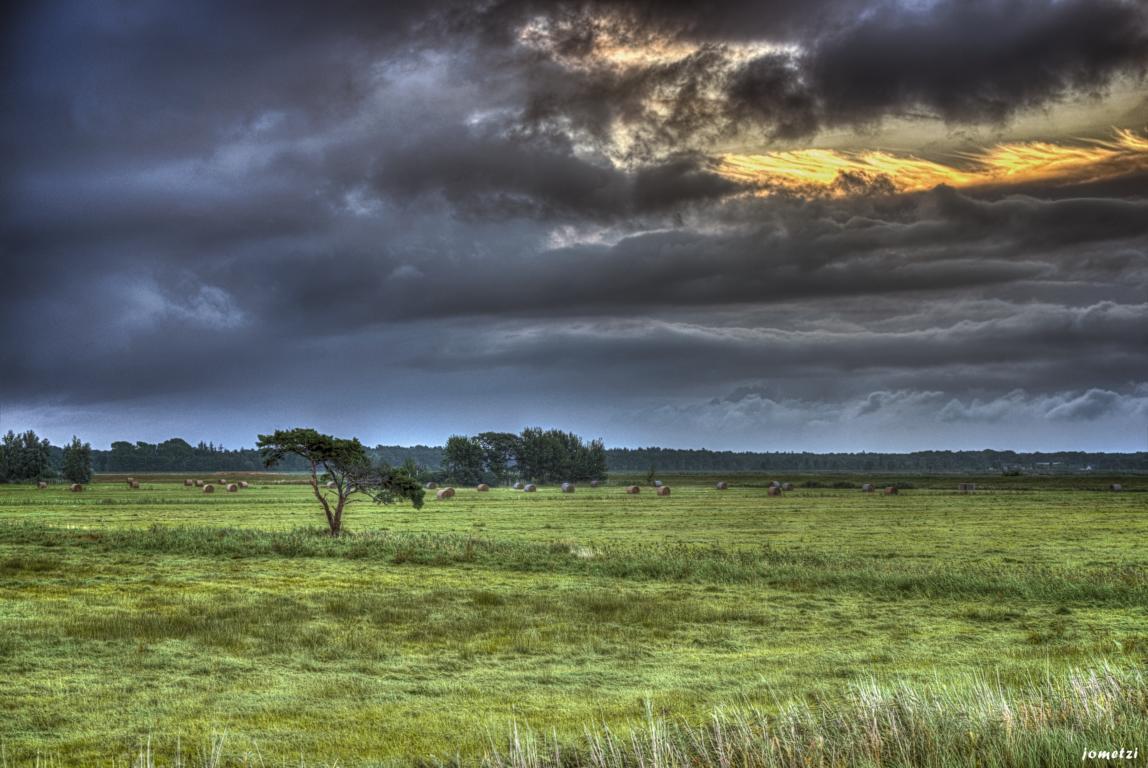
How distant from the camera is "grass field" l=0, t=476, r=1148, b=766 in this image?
1277 centimetres

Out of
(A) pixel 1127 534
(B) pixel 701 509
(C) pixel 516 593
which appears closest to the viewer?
(C) pixel 516 593

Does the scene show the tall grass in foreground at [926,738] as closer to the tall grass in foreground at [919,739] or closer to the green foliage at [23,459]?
the tall grass in foreground at [919,739]

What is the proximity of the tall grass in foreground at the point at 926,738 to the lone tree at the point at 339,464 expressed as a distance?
3599 cm

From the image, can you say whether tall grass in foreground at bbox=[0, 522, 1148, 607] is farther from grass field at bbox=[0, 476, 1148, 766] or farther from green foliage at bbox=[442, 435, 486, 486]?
green foliage at bbox=[442, 435, 486, 486]

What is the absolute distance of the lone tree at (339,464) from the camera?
44500 mm

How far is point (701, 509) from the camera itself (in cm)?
8488

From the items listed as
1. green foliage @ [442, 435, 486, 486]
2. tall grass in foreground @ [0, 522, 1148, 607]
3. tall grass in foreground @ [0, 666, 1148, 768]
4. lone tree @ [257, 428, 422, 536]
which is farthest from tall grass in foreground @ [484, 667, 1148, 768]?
green foliage @ [442, 435, 486, 486]

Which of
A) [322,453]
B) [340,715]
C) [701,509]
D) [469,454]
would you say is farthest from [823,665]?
[469,454]

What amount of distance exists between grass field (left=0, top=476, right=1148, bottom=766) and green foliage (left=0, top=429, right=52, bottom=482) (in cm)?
16011

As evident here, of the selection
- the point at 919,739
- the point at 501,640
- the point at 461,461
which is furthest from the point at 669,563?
the point at 461,461

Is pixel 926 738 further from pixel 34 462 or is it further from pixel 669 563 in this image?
pixel 34 462

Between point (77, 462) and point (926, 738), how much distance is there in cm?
18594

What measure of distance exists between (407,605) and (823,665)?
41.3ft

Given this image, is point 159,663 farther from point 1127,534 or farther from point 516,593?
point 1127,534
